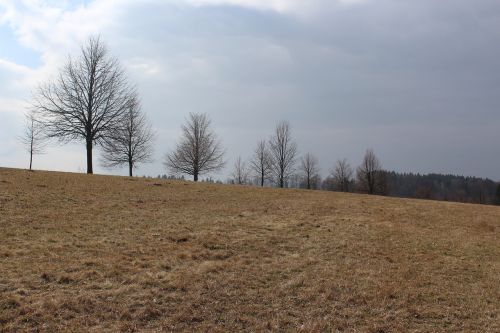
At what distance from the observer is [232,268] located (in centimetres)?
865

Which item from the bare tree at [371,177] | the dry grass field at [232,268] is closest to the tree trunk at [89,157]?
the dry grass field at [232,268]

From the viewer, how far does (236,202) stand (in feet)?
58.5

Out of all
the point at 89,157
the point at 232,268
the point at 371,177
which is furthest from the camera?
the point at 371,177

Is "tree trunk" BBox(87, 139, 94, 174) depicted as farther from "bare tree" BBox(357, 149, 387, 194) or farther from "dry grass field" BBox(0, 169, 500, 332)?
"bare tree" BBox(357, 149, 387, 194)

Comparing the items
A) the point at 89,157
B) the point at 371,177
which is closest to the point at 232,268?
the point at 89,157

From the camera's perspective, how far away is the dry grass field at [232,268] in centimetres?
633

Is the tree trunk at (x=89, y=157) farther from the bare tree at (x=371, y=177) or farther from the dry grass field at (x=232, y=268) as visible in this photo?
the bare tree at (x=371, y=177)

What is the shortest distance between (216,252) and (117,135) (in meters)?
24.0

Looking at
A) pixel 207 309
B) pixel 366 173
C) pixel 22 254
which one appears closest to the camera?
pixel 207 309

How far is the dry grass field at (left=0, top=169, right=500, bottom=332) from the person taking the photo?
633 centimetres

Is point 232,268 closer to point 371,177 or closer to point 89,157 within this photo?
point 89,157

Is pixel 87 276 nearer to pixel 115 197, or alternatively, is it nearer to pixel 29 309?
pixel 29 309

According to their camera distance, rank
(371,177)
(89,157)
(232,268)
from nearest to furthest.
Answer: (232,268) < (89,157) < (371,177)

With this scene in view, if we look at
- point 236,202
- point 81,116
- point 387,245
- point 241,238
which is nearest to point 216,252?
point 241,238
